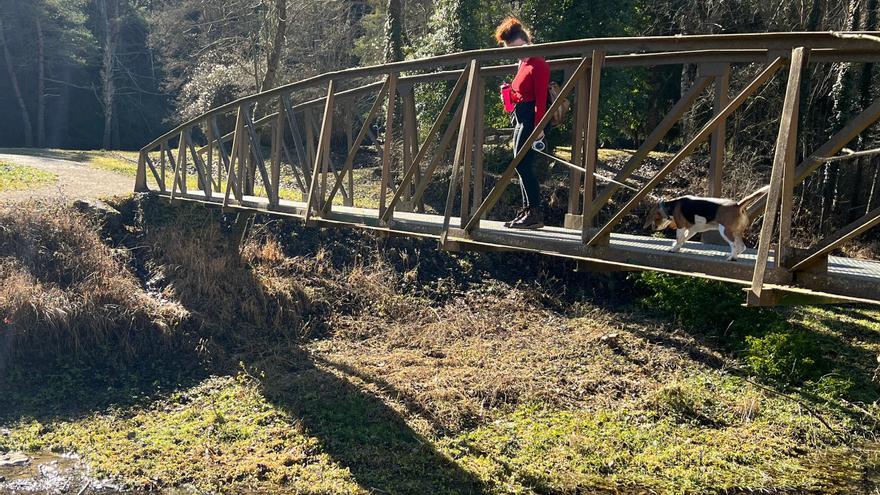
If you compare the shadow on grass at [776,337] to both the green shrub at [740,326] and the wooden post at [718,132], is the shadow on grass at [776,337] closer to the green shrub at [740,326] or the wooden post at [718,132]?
the green shrub at [740,326]

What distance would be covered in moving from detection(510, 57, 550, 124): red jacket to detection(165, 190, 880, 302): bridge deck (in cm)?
106

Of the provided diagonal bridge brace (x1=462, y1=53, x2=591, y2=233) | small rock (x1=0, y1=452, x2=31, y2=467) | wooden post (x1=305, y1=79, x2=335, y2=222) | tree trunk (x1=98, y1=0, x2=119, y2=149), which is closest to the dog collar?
diagonal bridge brace (x1=462, y1=53, x2=591, y2=233)

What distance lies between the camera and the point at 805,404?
33.4 feet

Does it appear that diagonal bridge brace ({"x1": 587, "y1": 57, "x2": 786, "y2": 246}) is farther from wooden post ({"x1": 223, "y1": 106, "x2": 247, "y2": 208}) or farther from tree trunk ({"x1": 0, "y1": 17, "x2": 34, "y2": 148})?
tree trunk ({"x1": 0, "y1": 17, "x2": 34, "y2": 148})

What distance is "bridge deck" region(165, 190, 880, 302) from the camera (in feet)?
13.9

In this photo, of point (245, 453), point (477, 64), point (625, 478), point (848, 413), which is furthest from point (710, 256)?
point (848, 413)

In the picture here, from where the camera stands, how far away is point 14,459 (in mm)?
8367

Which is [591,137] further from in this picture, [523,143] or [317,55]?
[317,55]

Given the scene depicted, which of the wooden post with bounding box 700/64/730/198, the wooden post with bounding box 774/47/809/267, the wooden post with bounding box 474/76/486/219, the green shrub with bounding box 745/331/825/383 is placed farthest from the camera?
the green shrub with bounding box 745/331/825/383

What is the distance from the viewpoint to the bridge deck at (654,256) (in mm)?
4242

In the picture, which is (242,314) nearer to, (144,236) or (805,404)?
(144,236)

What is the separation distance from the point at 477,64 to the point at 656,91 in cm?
1295

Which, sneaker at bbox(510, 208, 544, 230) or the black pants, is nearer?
the black pants

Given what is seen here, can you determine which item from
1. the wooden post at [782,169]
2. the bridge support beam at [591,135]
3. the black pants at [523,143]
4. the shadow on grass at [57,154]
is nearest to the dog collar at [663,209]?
the bridge support beam at [591,135]
